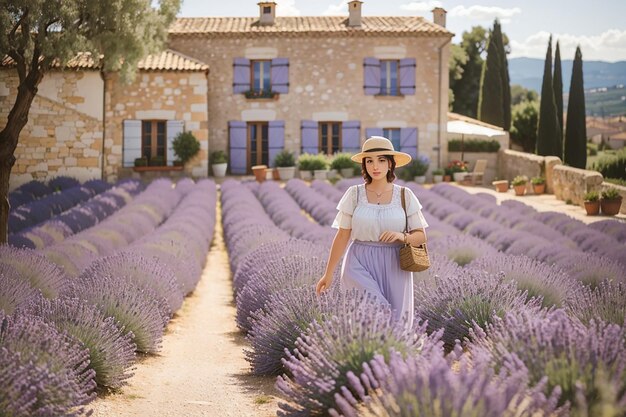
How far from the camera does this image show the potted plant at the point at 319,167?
20375 mm

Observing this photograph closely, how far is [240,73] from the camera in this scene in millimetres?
22062

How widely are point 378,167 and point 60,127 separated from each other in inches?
664

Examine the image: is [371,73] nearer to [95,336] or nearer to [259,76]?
[259,76]

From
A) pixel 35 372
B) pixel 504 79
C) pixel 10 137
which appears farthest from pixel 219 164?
pixel 35 372

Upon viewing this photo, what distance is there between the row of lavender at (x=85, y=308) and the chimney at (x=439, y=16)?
1526cm

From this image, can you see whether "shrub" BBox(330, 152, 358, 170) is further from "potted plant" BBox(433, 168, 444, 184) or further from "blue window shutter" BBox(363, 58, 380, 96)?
"blue window shutter" BBox(363, 58, 380, 96)

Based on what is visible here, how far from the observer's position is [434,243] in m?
8.67

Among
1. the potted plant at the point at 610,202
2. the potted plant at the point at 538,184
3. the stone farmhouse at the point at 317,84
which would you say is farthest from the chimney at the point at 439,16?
the potted plant at the point at 610,202

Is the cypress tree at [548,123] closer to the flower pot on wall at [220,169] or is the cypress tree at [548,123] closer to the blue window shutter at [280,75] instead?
the blue window shutter at [280,75]

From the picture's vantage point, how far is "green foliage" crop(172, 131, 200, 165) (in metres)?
20.4

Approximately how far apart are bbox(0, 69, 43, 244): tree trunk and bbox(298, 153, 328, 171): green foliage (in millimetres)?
11546

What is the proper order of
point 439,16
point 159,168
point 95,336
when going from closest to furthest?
point 95,336 → point 159,168 → point 439,16

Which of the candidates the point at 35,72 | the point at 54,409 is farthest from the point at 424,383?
the point at 35,72

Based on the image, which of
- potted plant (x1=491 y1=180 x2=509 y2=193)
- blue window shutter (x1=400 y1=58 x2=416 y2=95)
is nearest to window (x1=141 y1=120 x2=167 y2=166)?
blue window shutter (x1=400 y1=58 x2=416 y2=95)
